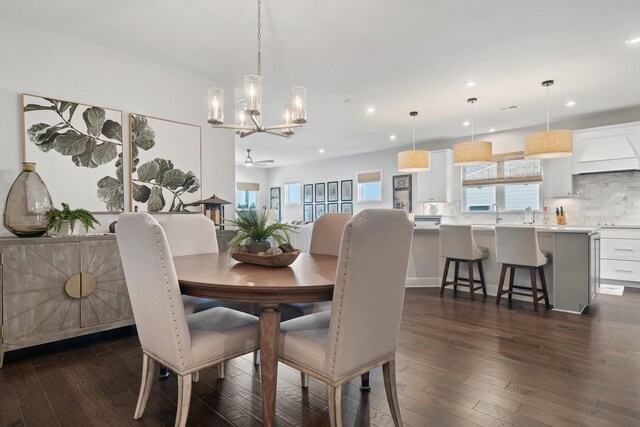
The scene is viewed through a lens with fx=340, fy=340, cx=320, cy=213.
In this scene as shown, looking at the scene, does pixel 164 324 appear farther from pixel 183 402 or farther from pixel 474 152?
pixel 474 152

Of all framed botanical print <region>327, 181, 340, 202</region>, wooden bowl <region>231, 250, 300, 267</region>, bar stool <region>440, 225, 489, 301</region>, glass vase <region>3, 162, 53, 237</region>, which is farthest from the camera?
framed botanical print <region>327, 181, 340, 202</region>

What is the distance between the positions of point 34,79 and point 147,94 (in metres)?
0.90

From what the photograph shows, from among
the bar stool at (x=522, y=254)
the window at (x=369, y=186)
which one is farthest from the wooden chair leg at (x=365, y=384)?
the window at (x=369, y=186)

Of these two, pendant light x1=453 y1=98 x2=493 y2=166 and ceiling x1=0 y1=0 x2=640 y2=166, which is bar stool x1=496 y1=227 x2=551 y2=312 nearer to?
pendant light x1=453 y1=98 x2=493 y2=166

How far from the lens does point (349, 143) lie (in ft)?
24.8

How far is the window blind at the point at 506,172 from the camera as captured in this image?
20.1ft

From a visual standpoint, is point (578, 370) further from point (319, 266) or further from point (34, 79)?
point (34, 79)

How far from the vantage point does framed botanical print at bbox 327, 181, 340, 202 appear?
30.7 ft

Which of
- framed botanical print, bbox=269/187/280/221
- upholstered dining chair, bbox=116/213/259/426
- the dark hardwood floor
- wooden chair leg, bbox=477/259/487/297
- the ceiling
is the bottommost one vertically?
the dark hardwood floor

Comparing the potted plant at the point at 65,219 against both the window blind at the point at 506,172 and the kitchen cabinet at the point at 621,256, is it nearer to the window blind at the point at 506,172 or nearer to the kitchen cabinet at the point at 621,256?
the window blind at the point at 506,172

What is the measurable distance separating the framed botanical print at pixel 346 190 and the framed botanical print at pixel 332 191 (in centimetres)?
18

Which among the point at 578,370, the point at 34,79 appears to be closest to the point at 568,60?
the point at 578,370

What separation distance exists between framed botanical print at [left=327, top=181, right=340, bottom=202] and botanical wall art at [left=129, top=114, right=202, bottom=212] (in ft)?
18.8

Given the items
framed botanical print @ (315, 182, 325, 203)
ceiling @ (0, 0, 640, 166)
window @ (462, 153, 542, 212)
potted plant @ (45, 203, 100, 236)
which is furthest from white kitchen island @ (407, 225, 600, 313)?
framed botanical print @ (315, 182, 325, 203)
